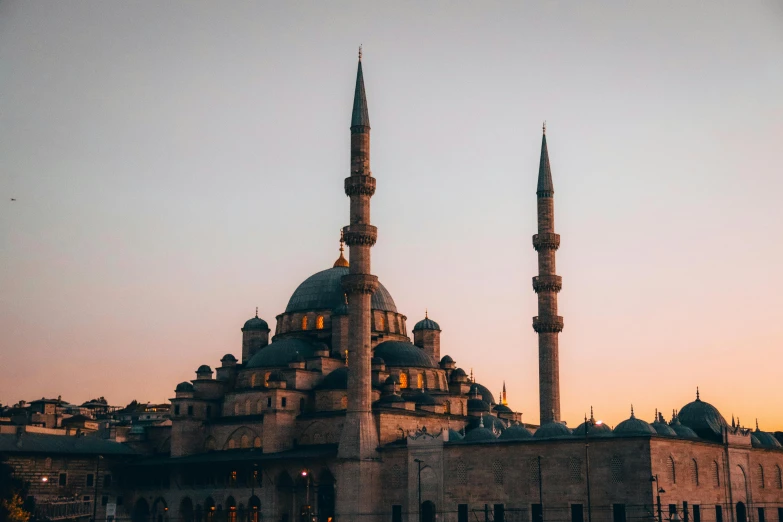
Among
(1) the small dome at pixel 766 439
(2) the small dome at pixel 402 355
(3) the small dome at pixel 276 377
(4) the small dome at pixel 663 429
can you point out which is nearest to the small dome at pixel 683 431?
(4) the small dome at pixel 663 429

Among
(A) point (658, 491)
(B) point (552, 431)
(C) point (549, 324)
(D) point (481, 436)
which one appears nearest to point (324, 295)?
(C) point (549, 324)

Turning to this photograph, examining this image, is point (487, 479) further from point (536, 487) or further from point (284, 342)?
point (284, 342)

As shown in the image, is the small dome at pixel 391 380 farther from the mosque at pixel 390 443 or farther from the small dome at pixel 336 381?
the small dome at pixel 336 381

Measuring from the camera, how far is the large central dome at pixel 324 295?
6212 cm

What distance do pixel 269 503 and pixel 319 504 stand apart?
2605mm

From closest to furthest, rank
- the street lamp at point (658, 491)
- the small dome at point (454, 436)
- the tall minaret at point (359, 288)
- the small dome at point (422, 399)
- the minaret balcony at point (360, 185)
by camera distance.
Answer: the street lamp at point (658, 491)
the tall minaret at point (359, 288)
the small dome at point (454, 436)
the minaret balcony at point (360, 185)
the small dome at point (422, 399)

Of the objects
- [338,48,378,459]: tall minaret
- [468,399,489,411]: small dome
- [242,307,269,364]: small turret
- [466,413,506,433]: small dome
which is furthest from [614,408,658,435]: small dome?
[242,307,269,364]: small turret

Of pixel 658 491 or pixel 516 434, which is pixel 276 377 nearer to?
pixel 516 434

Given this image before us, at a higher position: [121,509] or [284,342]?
[284,342]

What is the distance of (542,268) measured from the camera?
56.2 metres

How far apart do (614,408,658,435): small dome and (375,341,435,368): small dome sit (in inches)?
605

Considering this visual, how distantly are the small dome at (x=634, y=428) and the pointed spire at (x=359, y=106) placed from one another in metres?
19.1

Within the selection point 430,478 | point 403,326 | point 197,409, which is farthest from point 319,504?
point 403,326

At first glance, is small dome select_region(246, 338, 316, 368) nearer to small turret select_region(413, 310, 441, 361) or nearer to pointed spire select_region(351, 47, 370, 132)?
small turret select_region(413, 310, 441, 361)
